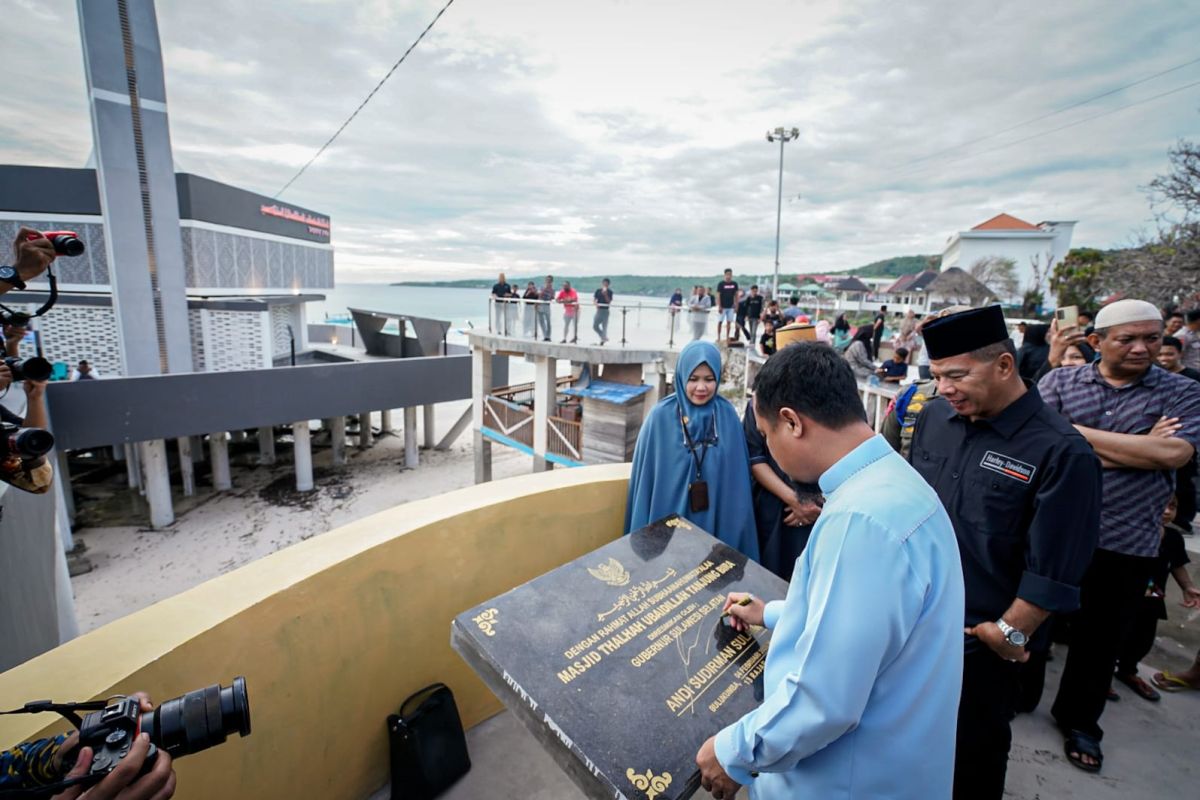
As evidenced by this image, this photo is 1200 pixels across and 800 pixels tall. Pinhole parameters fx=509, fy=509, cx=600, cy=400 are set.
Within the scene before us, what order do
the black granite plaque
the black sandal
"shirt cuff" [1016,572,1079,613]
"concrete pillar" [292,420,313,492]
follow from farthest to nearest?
"concrete pillar" [292,420,313,492]
the black sandal
"shirt cuff" [1016,572,1079,613]
the black granite plaque

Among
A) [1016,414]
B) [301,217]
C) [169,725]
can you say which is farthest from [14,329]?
[301,217]

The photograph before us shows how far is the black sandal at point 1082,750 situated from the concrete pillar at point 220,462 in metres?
20.1

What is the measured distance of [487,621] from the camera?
1.73 meters

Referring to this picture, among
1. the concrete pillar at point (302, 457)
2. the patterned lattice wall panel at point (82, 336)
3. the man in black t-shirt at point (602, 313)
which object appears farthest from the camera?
the concrete pillar at point (302, 457)

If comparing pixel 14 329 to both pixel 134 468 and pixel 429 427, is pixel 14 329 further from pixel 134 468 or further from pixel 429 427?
pixel 429 427

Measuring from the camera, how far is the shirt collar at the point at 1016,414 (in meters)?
1.96

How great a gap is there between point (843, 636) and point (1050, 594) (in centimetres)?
139

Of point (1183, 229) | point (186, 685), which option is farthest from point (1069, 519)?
point (1183, 229)

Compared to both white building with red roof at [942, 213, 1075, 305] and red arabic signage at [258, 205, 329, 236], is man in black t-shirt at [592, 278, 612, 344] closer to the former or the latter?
red arabic signage at [258, 205, 329, 236]

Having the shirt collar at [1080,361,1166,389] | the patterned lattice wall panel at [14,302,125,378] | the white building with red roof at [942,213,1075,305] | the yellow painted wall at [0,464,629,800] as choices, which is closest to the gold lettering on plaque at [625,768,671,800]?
the yellow painted wall at [0,464,629,800]

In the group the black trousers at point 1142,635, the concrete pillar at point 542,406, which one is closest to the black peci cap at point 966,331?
the black trousers at point 1142,635

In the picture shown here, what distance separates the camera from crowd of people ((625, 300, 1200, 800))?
3.52ft

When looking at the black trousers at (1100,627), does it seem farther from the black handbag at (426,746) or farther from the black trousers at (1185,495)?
the black handbag at (426,746)

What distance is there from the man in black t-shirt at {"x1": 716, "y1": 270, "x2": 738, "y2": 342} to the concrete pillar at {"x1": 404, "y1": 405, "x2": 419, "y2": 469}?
11743 millimetres
